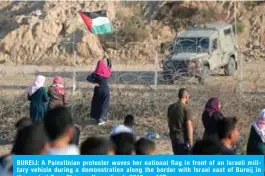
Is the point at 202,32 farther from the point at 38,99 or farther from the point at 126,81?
the point at 38,99

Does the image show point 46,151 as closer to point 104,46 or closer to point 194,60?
point 194,60

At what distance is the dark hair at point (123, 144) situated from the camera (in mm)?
7441

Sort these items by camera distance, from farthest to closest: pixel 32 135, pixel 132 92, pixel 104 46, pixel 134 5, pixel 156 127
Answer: pixel 134 5, pixel 104 46, pixel 132 92, pixel 156 127, pixel 32 135

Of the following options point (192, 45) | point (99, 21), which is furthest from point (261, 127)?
point (192, 45)

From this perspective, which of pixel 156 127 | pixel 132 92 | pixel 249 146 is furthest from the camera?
pixel 132 92

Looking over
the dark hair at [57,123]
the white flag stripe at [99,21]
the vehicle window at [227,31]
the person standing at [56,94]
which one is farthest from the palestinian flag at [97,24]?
the dark hair at [57,123]

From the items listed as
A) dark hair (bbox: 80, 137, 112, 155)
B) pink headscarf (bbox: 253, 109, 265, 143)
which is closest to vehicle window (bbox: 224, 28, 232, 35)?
pink headscarf (bbox: 253, 109, 265, 143)

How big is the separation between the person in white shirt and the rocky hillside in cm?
2354

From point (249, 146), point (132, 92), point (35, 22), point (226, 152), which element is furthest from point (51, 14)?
point (226, 152)

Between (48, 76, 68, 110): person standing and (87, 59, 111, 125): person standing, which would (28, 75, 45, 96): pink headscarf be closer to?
(48, 76, 68, 110): person standing

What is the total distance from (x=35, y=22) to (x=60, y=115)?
27.7m

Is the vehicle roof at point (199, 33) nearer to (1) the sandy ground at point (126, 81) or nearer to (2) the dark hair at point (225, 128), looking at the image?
(1) the sandy ground at point (126, 81)

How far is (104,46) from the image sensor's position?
1310 inches

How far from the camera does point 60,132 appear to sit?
6.89 m
